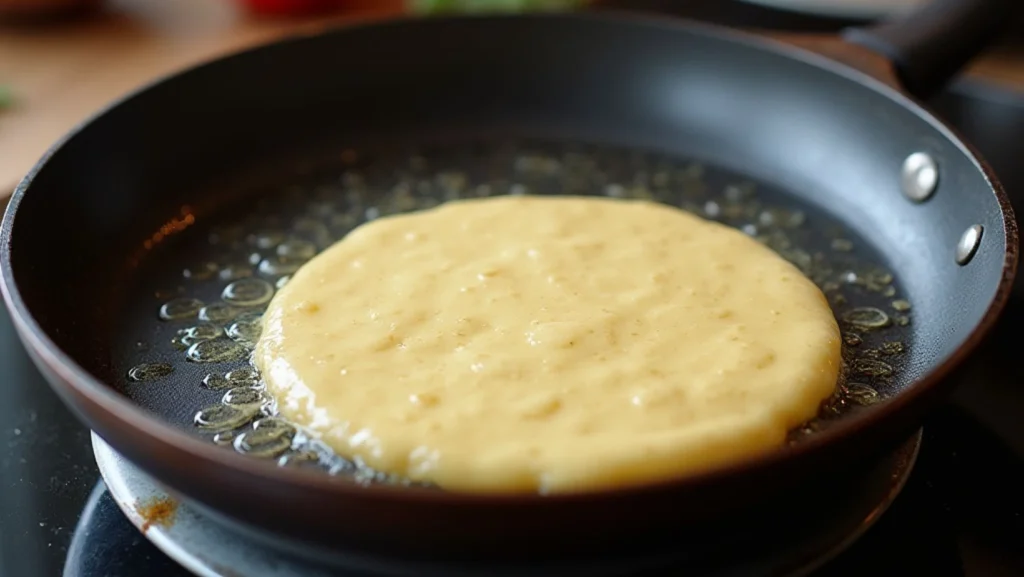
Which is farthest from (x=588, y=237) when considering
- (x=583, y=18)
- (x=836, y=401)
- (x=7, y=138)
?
(x=7, y=138)

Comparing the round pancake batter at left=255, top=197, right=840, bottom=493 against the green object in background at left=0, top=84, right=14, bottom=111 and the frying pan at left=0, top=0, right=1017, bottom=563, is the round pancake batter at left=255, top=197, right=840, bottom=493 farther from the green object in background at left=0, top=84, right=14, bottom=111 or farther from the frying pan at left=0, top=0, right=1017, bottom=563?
the green object in background at left=0, top=84, right=14, bottom=111

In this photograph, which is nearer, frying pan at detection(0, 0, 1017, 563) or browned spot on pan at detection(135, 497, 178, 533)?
frying pan at detection(0, 0, 1017, 563)

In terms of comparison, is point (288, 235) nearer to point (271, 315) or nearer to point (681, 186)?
point (271, 315)

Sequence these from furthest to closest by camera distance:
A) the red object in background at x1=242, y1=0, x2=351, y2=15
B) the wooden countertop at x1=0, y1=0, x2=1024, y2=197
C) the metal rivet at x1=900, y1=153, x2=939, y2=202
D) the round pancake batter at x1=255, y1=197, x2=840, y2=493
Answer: the red object in background at x1=242, y1=0, x2=351, y2=15 → the wooden countertop at x1=0, y1=0, x2=1024, y2=197 → the metal rivet at x1=900, y1=153, x2=939, y2=202 → the round pancake batter at x1=255, y1=197, x2=840, y2=493

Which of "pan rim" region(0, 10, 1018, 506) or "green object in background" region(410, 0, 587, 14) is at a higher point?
"pan rim" region(0, 10, 1018, 506)

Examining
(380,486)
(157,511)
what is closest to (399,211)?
(157,511)

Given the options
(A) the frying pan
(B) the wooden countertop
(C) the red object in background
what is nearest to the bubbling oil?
(A) the frying pan
